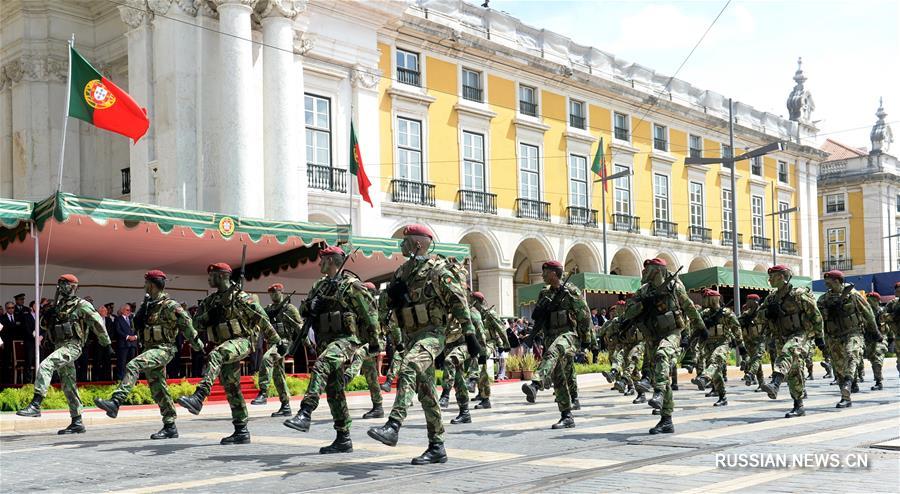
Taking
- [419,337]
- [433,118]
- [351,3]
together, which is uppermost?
[351,3]

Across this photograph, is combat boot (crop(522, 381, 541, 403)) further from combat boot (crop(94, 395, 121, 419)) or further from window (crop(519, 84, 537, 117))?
window (crop(519, 84, 537, 117))

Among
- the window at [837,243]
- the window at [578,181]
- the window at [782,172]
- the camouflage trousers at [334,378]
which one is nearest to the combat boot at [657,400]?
the camouflage trousers at [334,378]

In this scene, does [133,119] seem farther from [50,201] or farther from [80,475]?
[80,475]

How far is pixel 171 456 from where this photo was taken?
31.3ft

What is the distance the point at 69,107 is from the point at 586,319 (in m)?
9.92

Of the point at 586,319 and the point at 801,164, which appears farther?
the point at 801,164

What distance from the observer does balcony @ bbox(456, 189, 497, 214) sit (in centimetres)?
3481

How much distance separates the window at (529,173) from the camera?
3753 cm

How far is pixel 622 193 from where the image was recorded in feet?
139

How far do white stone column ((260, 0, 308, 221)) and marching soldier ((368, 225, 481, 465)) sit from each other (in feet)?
60.5

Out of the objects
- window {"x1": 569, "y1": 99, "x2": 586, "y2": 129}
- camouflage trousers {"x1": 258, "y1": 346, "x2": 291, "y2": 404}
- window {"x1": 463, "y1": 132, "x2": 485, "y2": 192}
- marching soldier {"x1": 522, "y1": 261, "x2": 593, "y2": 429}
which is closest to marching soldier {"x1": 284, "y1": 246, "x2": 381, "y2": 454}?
marching soldier {"x1": 522, "y1": 261, "x2": 593, "y2": 429}

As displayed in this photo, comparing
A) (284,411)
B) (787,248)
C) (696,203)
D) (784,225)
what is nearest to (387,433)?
(284,411)

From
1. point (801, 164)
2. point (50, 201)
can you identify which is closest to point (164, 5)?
point (50, 201)

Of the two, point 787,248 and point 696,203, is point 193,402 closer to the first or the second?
point 696,203
